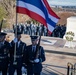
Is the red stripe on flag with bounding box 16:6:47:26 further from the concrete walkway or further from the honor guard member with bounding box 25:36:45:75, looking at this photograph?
the concrete walkway

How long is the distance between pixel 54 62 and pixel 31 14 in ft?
15.5

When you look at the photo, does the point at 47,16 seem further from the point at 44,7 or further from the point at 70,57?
the point at 70,57

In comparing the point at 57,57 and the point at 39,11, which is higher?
the point at 39,11

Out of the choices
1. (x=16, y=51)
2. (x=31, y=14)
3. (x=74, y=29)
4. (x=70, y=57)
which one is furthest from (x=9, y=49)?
(x=74, y=29)

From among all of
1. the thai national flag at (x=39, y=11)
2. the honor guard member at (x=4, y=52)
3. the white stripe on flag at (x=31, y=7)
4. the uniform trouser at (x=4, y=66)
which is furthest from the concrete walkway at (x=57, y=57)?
the white stripe on flag at (x=31, y=7)

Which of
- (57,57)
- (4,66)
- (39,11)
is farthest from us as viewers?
(57,57)

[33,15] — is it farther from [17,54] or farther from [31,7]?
[17,54]

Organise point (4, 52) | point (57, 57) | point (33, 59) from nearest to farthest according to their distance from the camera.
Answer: point (33, 59)
point (4, 52)
point (57, 57)

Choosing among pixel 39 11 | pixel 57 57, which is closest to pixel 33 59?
pixel 39 11

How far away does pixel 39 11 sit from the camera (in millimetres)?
5766

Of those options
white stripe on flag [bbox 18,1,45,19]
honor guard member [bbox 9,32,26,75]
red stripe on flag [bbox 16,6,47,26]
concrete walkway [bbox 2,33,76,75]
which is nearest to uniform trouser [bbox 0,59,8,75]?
honor guard member [bbox 9,32,26,75]

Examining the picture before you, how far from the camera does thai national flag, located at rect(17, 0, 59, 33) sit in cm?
573

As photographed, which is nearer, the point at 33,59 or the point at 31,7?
the point at 31,7

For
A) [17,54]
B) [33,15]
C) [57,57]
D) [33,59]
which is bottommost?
[57,57]
